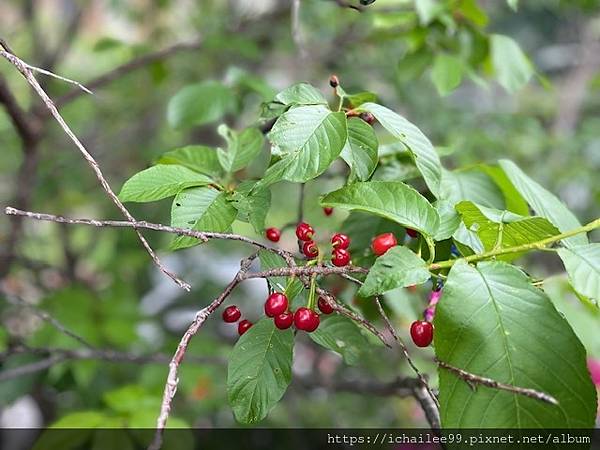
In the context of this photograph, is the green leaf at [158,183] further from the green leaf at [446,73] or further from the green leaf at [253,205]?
the green leaf at [446,73]

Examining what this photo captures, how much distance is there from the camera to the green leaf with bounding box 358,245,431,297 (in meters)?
0.55

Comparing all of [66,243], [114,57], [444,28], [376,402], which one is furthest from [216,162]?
[114,57]

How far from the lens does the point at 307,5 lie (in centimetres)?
198

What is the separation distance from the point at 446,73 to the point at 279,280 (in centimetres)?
67

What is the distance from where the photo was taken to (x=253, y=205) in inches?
26.1

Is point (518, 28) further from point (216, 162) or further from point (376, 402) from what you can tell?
point (216, 162)

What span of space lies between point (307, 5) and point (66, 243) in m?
1.18

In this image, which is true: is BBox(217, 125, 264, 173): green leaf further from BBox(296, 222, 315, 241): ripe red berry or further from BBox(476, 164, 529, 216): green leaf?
BBox(476, 164, 529, 216): green leaf

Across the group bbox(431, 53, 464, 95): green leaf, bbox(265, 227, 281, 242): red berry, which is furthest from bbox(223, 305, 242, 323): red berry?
bbox(431, 53, 464, 95): green leaf

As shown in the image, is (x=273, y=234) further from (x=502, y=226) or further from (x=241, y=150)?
(x=502, y=226)

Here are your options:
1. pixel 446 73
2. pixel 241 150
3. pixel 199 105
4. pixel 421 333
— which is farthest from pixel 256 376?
pixel 446 73

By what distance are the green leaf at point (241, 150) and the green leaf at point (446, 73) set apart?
1.51 feet

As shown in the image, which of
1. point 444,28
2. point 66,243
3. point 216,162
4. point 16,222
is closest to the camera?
point 216,162

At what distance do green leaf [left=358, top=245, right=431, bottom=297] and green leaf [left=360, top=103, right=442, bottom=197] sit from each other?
0.13 meters
